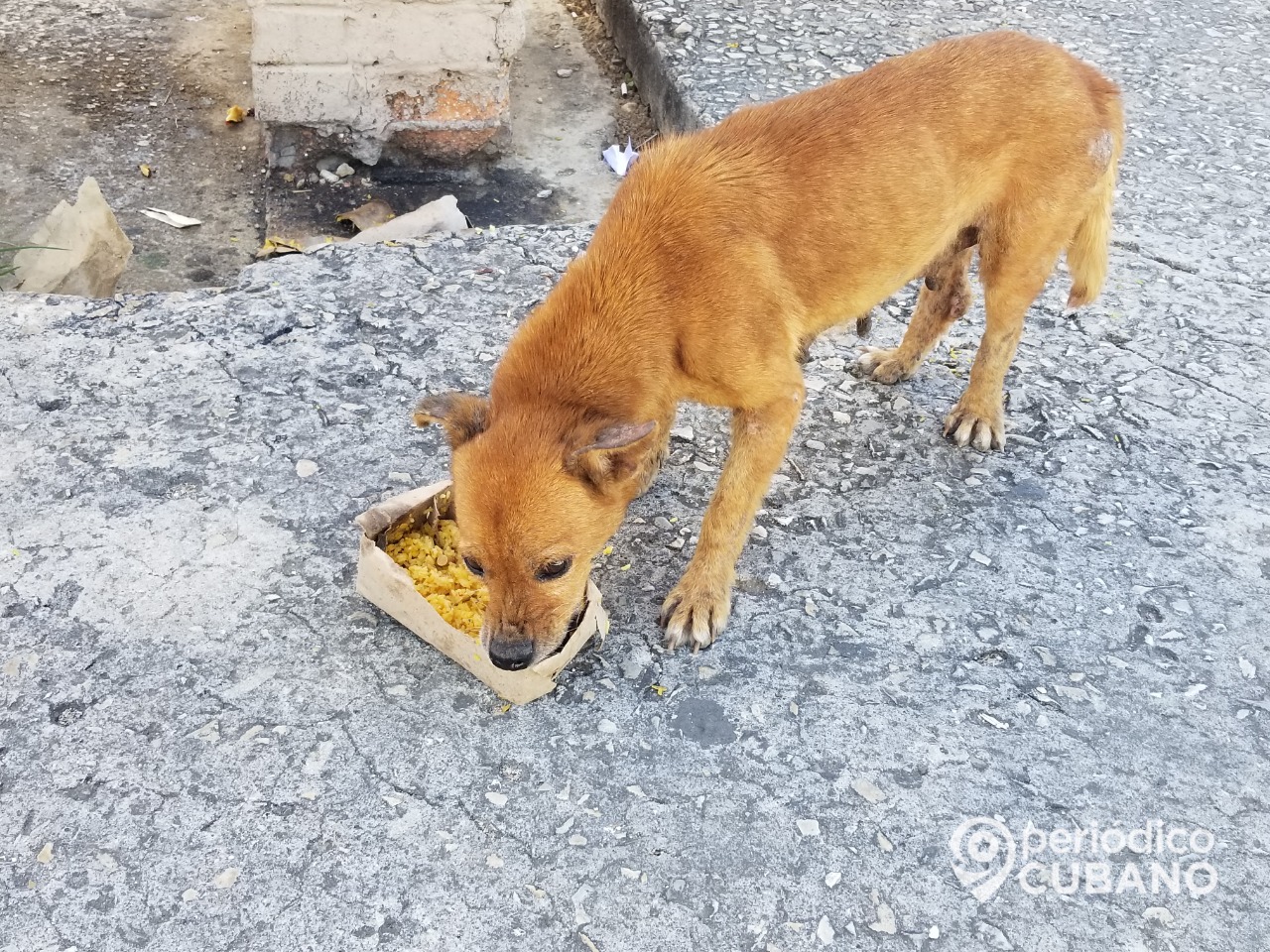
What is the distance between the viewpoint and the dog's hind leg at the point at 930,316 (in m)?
→ 4.50

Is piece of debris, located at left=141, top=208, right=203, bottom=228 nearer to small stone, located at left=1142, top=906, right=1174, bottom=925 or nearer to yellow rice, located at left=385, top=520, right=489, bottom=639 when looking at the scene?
yellow rice, located at left=385, top=520, right=489, bottom=639

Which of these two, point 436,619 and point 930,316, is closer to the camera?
point 436,619

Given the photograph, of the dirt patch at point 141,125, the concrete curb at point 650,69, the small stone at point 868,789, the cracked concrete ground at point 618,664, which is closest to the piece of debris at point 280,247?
the dirt patch at point 141,125

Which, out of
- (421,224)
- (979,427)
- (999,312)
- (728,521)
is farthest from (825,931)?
(421,224)

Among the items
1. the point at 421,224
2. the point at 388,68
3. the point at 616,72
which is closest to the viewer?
the point at 421,224

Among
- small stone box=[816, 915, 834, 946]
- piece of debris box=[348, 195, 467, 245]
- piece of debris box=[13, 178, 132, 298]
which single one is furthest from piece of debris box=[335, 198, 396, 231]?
small stone box=[816, 915, 834, 946]

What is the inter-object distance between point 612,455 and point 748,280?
83cm

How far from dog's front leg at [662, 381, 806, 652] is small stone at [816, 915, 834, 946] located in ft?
3.23

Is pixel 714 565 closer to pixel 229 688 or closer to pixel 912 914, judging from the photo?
pixel 912 914

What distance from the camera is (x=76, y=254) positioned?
5.15 m

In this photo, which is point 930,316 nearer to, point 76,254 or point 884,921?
point 884,921

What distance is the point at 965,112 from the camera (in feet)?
12.5

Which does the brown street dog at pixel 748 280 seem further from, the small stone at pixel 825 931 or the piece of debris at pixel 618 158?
the piece of debris at pixel 618 158

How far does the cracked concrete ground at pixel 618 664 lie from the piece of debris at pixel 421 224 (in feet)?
1.46
